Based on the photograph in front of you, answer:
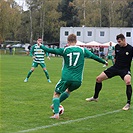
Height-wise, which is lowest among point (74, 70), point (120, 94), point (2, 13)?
point (120, 94)

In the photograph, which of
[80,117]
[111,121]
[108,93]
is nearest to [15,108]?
[80,117]

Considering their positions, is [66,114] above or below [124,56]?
below

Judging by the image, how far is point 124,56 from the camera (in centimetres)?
1032

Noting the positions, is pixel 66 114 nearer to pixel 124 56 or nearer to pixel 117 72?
pixel 117 72

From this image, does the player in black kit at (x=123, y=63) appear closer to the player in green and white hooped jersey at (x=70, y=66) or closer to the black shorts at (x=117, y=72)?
the black shorts at (x=117, y=72)

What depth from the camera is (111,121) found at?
27.3 feet

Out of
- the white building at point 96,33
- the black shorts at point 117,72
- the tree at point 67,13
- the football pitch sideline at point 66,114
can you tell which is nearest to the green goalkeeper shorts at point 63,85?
the football pitch sideline at point 66,114

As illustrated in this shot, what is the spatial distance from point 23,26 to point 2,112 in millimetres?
80211

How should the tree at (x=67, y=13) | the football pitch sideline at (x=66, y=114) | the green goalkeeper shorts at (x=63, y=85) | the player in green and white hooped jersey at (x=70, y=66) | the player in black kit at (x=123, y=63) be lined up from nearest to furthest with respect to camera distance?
the football pitch sideline at (x=66, y=114) < the player in green and white hooped jersey at (x=70, y=66) < the green goalkeeper shorts at (x=63, y=85) < the player in black kit at (x=123, y=63) < the tree at (x=67, y=13)

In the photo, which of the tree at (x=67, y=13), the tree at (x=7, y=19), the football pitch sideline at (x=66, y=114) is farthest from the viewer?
the tree at (x=67, y=13)

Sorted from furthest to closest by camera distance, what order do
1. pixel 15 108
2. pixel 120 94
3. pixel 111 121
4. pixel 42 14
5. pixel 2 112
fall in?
pixel 42 14, pixel 120 94, pixel 15 108, pixel 2 112, pixel 111 121

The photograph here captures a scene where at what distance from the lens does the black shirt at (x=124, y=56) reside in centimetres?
1030

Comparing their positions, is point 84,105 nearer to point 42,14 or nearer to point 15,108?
point 15,108

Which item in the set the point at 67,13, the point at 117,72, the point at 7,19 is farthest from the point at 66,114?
the point at 67,13
